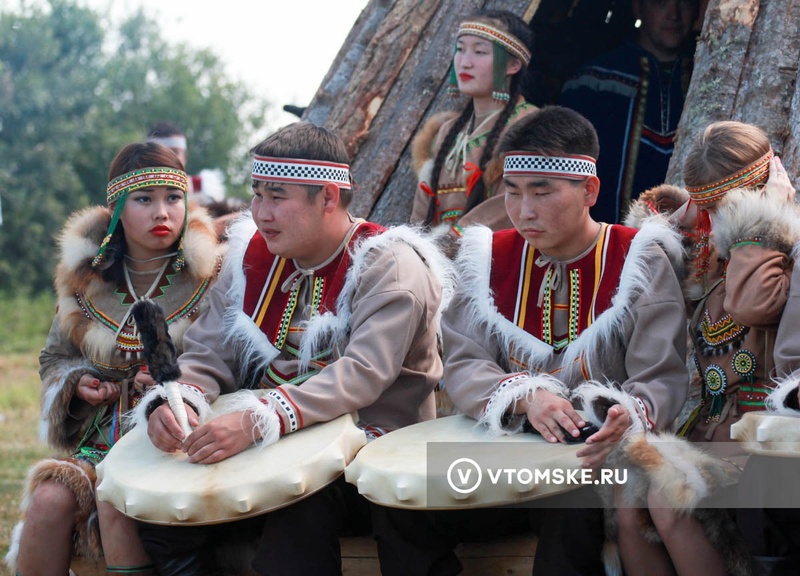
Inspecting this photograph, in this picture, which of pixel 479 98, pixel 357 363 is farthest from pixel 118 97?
pixel 357 363

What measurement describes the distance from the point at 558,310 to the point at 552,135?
0.59 m

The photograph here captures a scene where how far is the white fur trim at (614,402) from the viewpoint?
10.8 ft

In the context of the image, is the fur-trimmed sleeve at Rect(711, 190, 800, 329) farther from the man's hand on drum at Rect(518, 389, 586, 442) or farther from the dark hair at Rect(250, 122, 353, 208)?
the dark hair at Rect(250, 122, 353, 208)

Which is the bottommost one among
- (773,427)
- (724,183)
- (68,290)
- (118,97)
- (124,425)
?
(118,97)

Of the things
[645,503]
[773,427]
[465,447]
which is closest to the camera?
[773,427]

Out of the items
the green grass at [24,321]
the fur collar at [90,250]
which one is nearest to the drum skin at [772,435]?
the fur collar at [90,250]

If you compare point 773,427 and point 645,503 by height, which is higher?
point 773,427

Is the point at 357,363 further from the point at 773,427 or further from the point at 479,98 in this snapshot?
the point at 479,98

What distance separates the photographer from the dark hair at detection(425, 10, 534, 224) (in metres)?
5.46

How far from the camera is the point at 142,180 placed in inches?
175

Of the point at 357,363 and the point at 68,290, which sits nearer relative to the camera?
the point at 357,363

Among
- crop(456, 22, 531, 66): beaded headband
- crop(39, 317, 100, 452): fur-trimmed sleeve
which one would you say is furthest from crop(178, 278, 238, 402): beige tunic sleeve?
crop(456, 22, 531, 66): beaded headband

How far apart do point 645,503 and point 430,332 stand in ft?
3.67

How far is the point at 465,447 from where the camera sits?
3.42 m
